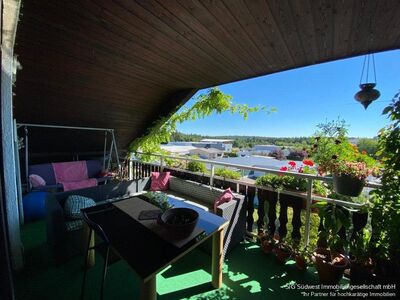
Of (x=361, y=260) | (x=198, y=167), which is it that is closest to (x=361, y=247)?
(x=361, y=260)

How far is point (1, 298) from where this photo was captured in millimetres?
989

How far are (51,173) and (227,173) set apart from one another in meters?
3.84

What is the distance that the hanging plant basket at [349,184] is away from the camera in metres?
1.82

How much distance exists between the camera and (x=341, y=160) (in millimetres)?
1931

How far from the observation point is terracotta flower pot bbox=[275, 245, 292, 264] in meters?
2.33

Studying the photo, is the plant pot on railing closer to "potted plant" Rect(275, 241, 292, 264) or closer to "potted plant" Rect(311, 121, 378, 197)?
"potted plant" Rect(275, 241, 292, 264)

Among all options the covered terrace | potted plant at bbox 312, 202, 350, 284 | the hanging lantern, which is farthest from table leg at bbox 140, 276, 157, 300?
the hanging lantern

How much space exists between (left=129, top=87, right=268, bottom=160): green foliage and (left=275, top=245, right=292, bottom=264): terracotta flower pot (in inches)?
96.9

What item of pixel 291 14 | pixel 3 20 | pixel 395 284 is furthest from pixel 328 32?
pixel 3 20

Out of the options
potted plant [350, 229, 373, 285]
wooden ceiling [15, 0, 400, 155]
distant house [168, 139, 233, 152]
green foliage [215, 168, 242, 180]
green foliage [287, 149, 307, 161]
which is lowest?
potted plant [350, 229, 373, 285]

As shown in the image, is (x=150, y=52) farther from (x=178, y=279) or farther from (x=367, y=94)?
(x=178, y=279)

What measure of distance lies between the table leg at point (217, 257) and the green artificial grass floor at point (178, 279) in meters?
0.08

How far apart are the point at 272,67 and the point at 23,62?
3501mm

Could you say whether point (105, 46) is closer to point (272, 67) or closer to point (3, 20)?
point (3, 20)
